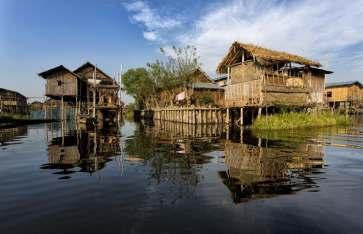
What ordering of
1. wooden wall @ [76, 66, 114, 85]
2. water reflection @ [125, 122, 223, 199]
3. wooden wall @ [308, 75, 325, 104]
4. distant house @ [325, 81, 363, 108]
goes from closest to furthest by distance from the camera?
water reflection @ [125, 122, 223, 199]
wooden wall @ [308, 75, 325, 104]
wooden wall @ [76, 66, 114, 85]
distant house @ [325, 81, 363, 108]

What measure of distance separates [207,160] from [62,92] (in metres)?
34.1

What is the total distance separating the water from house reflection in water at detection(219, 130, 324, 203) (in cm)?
3

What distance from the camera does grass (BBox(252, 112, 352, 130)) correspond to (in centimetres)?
2695

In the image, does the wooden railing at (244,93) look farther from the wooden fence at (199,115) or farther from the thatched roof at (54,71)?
the thatched roof at (54,71)

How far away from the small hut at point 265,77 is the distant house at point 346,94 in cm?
2774

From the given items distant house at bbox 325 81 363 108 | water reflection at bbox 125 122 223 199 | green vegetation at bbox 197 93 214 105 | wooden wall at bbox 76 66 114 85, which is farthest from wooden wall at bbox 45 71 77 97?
distant house at bbox 325 81 363 108

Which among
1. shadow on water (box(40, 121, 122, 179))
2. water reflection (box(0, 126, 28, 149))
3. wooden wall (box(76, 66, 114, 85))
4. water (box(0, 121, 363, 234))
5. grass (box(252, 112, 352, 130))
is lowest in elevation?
water (box(0, 121, 363, 234))

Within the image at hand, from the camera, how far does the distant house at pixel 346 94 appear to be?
55969 millimetres

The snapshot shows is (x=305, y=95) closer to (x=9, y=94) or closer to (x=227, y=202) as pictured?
(x=227, y=202)

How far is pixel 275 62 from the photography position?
96.9ft

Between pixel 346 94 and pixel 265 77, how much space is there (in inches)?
1360

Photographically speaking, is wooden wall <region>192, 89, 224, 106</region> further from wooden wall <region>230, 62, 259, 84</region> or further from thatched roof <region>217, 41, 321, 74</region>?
thatched roof <region>217, 41, 321, 74</region>

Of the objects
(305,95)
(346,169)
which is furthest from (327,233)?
(305,95)

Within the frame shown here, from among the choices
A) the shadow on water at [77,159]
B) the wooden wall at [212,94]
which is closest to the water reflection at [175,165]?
the shadow on water at [77,159]
